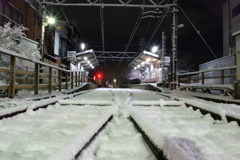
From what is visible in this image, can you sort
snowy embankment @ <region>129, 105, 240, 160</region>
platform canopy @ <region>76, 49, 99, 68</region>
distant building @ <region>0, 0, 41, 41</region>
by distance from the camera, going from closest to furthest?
1. snowy embankment @ <region>129, 105, 240, 160</region>
2. distant building @ <region>0, 0, 41, 41</region>
3. platform canopy @ <region>76, 49, 99, 68</region>

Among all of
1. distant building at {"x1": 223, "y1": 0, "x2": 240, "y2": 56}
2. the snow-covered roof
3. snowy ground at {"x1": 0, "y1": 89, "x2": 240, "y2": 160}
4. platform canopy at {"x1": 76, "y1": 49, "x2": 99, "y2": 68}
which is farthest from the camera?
platform canopy at {"x1": 76, "y1": 49, "x2": 99, "y2": 68}

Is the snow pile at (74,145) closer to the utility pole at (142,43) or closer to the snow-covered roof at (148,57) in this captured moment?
the snow-covered roof at (148,57)

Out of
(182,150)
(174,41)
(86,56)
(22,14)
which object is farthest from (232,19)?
(182,150)

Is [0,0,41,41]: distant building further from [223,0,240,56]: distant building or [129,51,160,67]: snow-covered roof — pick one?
[223,0,240,56]: distant building

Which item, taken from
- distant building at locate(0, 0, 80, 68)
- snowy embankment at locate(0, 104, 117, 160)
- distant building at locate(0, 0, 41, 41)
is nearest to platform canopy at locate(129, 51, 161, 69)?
distant building at locate(0, 0, 80, 68)

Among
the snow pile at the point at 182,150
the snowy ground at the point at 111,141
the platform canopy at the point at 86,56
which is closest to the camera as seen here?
the snow pile at the point at 182,150

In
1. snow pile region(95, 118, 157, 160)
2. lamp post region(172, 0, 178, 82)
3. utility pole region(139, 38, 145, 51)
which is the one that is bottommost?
snow pile region(95, 118, 157, 160)

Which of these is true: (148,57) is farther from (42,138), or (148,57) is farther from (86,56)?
(42,138)

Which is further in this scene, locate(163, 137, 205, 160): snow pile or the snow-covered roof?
the snow-covered roof

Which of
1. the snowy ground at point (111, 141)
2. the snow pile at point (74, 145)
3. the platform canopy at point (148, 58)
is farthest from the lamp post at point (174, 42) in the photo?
the platform canopy at point (148, 58)

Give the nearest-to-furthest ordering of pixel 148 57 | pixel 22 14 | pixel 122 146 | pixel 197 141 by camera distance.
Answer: pixel 197 141 → pixel 122 146 → pixel 22 14 → pixel 148 57

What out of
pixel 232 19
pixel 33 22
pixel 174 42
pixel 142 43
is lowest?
Answer: pixel 174 42

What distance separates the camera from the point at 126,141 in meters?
2.38

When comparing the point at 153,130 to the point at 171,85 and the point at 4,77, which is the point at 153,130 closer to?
the point at 4,77
